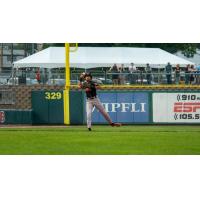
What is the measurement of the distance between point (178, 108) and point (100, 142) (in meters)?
8.92

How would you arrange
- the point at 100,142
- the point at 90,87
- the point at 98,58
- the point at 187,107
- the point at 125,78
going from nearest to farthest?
the point at 100,142 → the point at 90,87 → the point at 187,107 → the point at 125,78 → the point at 98,58

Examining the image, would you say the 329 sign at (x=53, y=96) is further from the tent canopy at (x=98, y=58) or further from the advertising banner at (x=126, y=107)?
the tent canopy at (x=98, y=58)

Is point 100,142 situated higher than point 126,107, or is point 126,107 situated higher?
point 126,107

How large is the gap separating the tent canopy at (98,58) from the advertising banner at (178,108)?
1077 cm

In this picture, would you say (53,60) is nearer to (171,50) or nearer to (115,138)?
(171,50)

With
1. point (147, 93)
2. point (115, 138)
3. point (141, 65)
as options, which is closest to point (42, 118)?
point (147, 93)

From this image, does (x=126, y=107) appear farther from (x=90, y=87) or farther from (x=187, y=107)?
(x=90, y=87)

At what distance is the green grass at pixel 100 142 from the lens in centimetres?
1606

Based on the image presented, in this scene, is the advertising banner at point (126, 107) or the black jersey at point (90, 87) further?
the advertising banner at point (126, 107)

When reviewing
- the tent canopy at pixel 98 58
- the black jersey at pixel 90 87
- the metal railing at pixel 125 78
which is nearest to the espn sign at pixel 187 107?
the metal railing at pixel 125 78

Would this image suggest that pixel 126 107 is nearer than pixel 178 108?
No

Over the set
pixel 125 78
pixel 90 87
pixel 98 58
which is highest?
pixel 98 58

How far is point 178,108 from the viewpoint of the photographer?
26.3 meters

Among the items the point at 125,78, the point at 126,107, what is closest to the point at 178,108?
the point at 126,107
